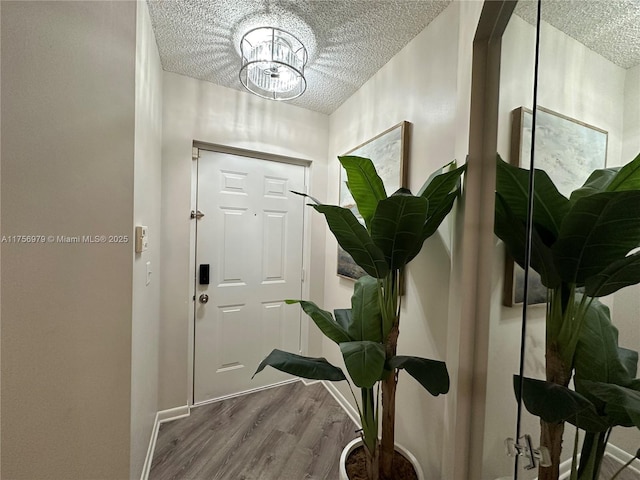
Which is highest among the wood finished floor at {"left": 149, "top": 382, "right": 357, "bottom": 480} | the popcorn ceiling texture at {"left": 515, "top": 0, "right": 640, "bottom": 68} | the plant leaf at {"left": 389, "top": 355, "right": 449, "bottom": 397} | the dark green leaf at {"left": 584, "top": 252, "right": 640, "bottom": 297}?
the popcorn ceiling texture at {"left": 515, "top": 0, "right": 640, "bottom": 68}

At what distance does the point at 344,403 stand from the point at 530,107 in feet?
6.84

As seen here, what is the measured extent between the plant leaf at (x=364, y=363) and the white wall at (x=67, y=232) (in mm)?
944

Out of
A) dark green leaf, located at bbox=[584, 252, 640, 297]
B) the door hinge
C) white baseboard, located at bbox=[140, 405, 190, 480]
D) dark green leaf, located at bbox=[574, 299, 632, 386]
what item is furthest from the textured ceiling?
white baseboard, located at bbox=[140, 405, 190, 480]

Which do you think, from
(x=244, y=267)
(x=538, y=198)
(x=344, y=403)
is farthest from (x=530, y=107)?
(x=344, y=403)

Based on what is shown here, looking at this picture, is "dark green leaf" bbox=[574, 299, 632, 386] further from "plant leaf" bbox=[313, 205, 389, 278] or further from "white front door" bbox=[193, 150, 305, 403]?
"white front door" bbox=[193, 150, 305, 403]

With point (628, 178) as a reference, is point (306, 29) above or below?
above

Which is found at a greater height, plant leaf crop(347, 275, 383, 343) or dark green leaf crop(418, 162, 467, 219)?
dark green leaf crop(418, 162, 467, 219)

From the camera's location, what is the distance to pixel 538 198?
664 mm

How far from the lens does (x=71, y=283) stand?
3.16ft

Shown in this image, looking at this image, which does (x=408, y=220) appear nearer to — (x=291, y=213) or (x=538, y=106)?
(x=538, y=106)

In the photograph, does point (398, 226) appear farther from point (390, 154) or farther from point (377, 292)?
point (390, 154)

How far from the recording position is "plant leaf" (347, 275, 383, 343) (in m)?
1.01

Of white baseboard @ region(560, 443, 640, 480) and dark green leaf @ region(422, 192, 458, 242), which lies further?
dark green leaf @ region(422, 192, 458, 242)

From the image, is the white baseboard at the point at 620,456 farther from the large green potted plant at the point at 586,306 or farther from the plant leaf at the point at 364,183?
the plant leaf at the point at 364,183
